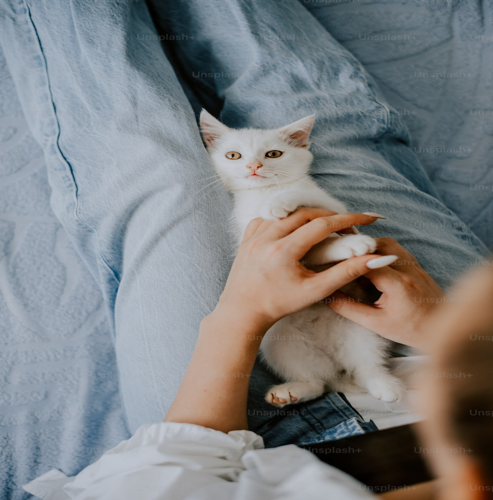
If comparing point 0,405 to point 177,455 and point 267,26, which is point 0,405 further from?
point 267,26

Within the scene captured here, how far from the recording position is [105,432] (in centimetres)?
97

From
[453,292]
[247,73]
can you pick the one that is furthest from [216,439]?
[247,73]

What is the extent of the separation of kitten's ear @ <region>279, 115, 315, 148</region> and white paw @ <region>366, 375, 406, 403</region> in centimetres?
63

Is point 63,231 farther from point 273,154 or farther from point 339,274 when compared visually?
point 339,274

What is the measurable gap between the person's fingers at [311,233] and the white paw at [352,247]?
0.11 feet

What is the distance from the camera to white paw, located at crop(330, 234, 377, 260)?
26.9 inches

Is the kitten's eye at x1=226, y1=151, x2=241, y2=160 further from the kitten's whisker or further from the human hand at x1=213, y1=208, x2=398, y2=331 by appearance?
the human hand at x1=213, y1=208, x2=398, y2=331

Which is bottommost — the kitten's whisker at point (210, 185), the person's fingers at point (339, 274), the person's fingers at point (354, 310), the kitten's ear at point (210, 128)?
the person's fingers at point (354, 310)

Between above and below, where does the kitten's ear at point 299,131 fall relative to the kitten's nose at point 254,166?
above

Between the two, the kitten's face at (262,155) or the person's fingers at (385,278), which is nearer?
the person's fingers at (385,278)

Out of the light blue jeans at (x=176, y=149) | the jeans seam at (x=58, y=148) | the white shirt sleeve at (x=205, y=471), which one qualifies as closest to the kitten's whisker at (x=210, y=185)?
the light blue jeans at (x=176, y=149)

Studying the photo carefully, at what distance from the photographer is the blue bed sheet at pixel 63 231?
0.94m

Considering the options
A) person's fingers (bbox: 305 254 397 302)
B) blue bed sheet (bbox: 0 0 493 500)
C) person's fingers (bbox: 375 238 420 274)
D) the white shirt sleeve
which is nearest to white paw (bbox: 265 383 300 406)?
the white shirt sleeve

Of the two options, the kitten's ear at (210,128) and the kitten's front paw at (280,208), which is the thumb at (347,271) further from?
the kitten's ear at (210,128)
